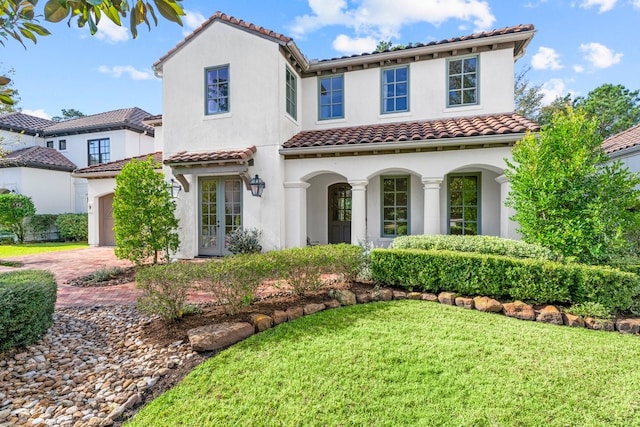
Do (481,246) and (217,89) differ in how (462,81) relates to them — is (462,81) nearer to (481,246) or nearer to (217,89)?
(481,246)

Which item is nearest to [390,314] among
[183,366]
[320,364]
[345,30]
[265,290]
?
[320,364]

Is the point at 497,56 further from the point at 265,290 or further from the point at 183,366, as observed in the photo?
the point at 183,366

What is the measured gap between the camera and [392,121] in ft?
36.1

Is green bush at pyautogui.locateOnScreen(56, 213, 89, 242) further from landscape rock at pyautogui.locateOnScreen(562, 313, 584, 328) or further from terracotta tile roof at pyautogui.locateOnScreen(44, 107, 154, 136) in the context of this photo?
landscape rock at pyautogui.locateOnScreen(562, 313, 584, 328)

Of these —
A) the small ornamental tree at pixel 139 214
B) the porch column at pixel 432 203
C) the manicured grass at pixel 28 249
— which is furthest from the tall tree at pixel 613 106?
the manicured grass at pixel 28 249

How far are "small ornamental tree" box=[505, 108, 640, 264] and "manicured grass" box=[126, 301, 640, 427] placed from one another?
200cm

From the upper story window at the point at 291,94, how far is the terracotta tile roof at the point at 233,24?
115cm

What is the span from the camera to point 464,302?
585cm

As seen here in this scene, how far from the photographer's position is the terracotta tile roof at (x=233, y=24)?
31.7 ft

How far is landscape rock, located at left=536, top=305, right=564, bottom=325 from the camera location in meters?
5.19

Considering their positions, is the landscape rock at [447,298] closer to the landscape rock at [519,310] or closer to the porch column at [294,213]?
the landscape rock at [519,310]

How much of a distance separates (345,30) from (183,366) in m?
15.7

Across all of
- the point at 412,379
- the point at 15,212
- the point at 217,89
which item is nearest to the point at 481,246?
the point at 412,379

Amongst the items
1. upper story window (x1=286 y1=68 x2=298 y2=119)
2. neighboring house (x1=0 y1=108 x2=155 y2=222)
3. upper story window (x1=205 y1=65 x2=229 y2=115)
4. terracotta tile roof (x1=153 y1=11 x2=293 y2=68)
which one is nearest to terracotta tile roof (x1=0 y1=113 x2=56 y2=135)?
neighboring house (x1=0 y1=108 x2=155 y2=222)
